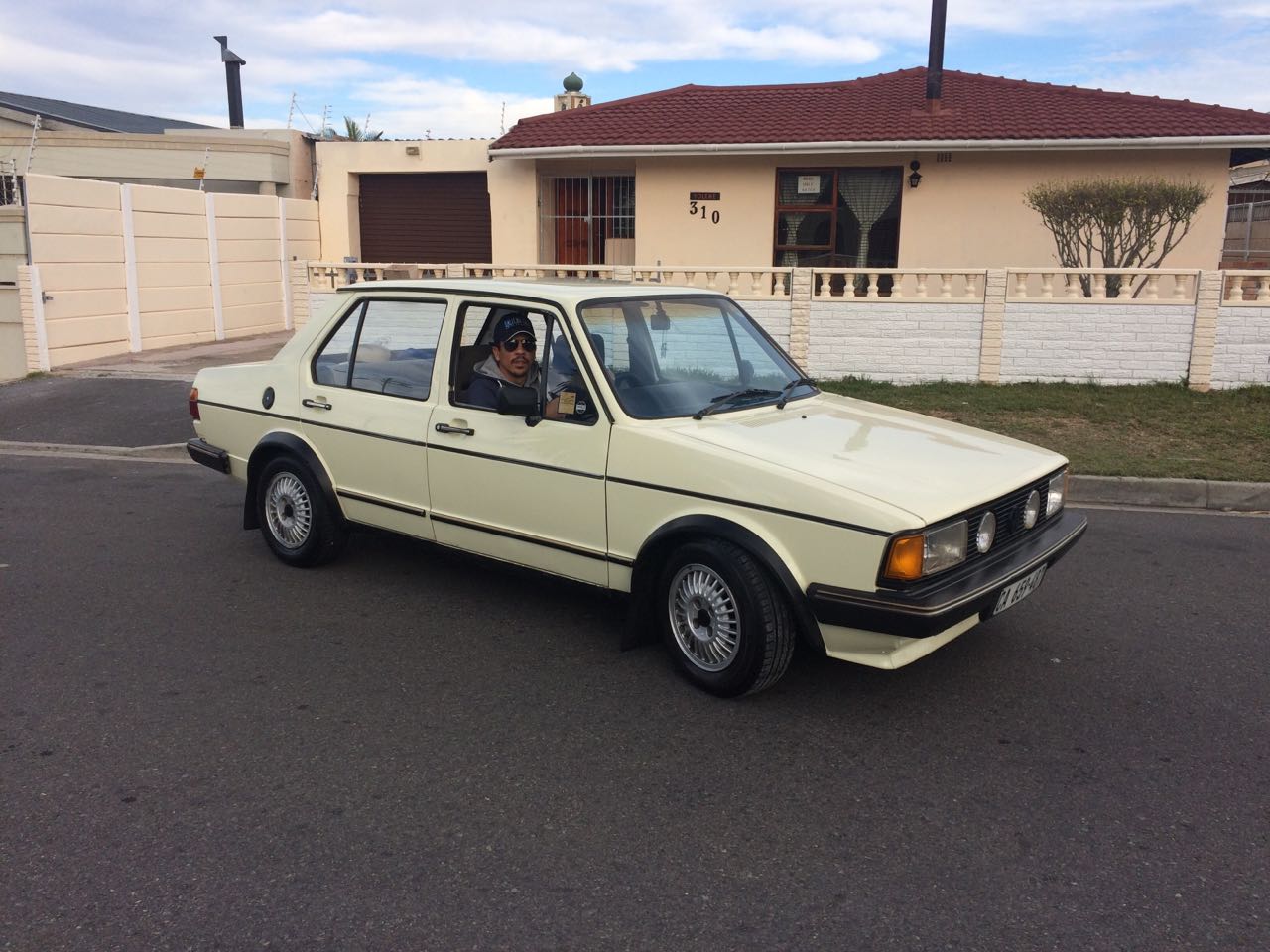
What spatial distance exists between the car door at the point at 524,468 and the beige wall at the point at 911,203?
12715 mm

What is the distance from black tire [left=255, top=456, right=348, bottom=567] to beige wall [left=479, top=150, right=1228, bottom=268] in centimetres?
1234

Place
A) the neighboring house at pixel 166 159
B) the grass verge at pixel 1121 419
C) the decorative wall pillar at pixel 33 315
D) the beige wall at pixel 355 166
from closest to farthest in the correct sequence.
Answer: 1. the grass verge at pixel 1121 419
2. the decorative wall pillar at pixel 33 315
3. the beige wall at pixel 355 166
4. the neighboring house at pixel 166 159

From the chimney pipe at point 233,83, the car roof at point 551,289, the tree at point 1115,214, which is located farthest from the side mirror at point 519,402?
the chimney pipe at point 233,83

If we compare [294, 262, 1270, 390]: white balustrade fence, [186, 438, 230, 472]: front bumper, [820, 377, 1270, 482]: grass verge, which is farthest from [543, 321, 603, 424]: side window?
[294, 262, 1270, 390]: white balustrade fence

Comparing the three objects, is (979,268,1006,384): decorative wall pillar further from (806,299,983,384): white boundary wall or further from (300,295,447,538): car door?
(300,295,447,538): car door

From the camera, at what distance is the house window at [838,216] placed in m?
16.8

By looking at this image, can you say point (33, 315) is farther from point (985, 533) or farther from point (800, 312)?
point (985, 533)

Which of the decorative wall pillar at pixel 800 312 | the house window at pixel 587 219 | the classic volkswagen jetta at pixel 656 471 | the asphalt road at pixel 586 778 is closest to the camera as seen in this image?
the asphalt road at pixel 586 778

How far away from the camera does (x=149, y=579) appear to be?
6016 mm

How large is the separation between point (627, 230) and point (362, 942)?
16696 millimetres

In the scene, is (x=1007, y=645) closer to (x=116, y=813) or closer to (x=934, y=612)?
(x=934, y=612)

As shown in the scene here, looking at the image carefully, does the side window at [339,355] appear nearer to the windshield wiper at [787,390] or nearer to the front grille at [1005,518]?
the windshield wiper at [787,390]

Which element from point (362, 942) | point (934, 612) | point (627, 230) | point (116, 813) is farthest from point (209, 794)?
point (627, 230)

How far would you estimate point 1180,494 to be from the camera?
811 cm
